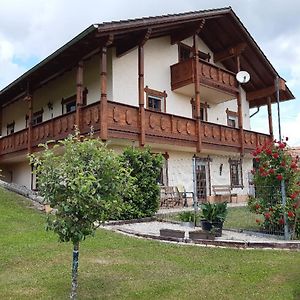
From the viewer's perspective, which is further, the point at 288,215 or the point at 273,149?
the point at 273,149

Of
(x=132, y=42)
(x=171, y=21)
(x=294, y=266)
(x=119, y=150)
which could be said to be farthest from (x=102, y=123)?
(x=294, y=266)

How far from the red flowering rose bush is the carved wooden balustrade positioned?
25.8 ft

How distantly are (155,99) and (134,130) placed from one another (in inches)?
137

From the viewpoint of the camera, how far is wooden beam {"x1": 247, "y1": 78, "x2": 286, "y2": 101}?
64.5 ft

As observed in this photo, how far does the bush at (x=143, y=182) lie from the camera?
1087 centimetres

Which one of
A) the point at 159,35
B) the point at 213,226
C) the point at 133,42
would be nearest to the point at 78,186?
the point at 213,226

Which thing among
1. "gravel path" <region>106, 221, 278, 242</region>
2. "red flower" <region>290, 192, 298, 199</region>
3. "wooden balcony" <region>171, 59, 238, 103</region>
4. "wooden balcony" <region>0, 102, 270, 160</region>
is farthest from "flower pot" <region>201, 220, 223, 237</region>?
"wooden balcony" <region>171, 59, 238, 103</region>

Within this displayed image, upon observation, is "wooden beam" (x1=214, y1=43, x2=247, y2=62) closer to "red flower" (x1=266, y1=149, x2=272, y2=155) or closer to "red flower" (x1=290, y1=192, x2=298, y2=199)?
"red flower" (x1=266, y1=149, x2=272, y2=155)

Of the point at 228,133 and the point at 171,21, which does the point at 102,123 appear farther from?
the point at 228,133

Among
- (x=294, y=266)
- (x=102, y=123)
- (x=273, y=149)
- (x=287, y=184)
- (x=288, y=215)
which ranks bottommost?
(x=294, y=266)

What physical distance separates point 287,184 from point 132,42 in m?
8.35

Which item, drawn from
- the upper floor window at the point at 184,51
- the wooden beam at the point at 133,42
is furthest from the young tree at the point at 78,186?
the upper floor window at the point at 184,51

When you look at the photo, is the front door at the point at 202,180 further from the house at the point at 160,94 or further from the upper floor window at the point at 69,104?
the upper floor window at the point at 69,104

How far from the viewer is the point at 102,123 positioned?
11.9 meters
